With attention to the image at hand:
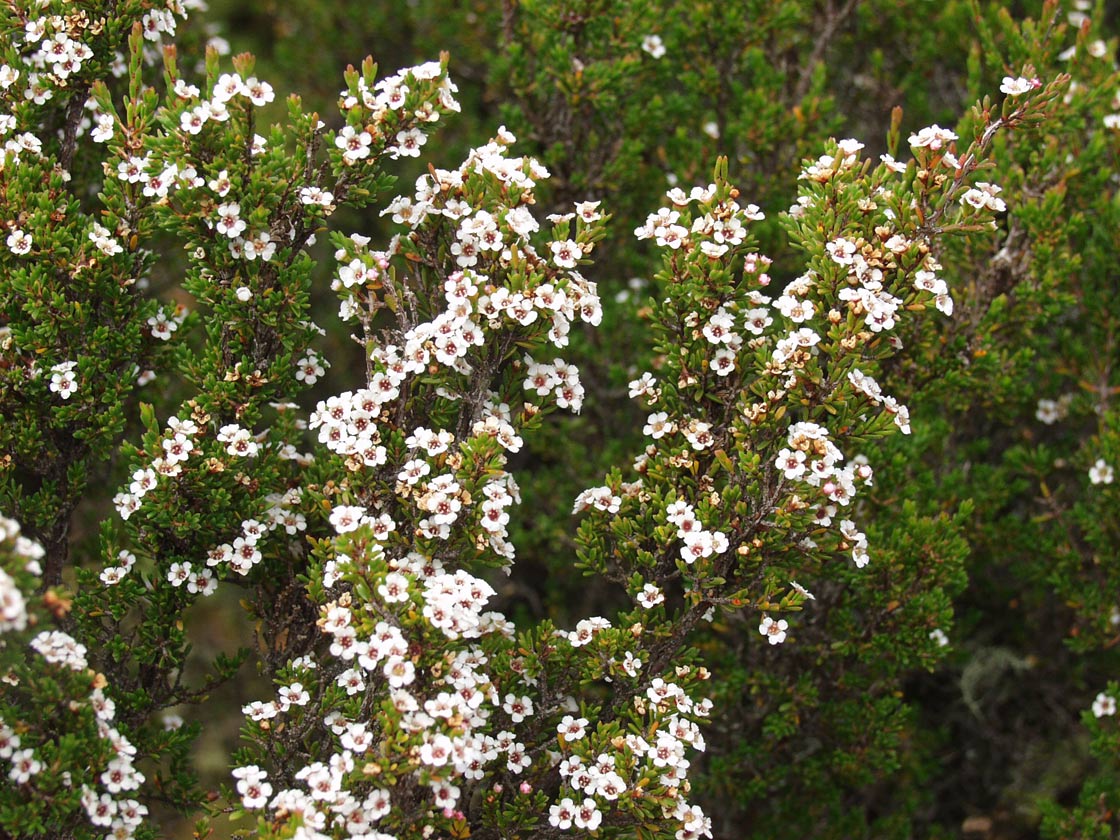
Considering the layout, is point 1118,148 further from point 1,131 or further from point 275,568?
point 1,131

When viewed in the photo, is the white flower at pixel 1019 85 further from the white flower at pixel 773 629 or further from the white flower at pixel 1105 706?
the white flower at pixel 1105 706

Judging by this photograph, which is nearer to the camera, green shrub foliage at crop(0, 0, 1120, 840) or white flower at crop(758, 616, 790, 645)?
green shrub foliage at crop(0, 0, 1120, 840)

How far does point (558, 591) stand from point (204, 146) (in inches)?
134

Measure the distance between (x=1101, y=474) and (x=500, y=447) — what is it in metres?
2.90

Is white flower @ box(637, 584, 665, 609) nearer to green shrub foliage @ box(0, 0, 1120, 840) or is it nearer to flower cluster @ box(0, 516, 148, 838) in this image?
→ green shrub foliage @ box(0, 0, 1120, 840)

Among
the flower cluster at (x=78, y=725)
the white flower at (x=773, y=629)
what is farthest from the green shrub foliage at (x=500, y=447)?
the white flower at (x=773, y=629)

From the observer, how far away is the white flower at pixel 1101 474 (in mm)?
4609

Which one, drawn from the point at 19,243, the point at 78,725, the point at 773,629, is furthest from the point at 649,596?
→ the point at 19,243

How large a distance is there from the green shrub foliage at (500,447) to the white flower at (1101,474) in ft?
0.34

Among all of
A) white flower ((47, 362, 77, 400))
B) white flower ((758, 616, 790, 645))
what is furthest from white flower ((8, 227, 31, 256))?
white flower ((758, 616, 790, 645))

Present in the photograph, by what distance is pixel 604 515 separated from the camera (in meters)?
3.85

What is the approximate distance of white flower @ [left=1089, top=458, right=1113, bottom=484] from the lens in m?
4.61

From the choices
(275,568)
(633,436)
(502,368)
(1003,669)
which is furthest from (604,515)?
(1003,669)

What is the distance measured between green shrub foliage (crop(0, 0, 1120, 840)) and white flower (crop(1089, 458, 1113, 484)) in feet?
0.34
